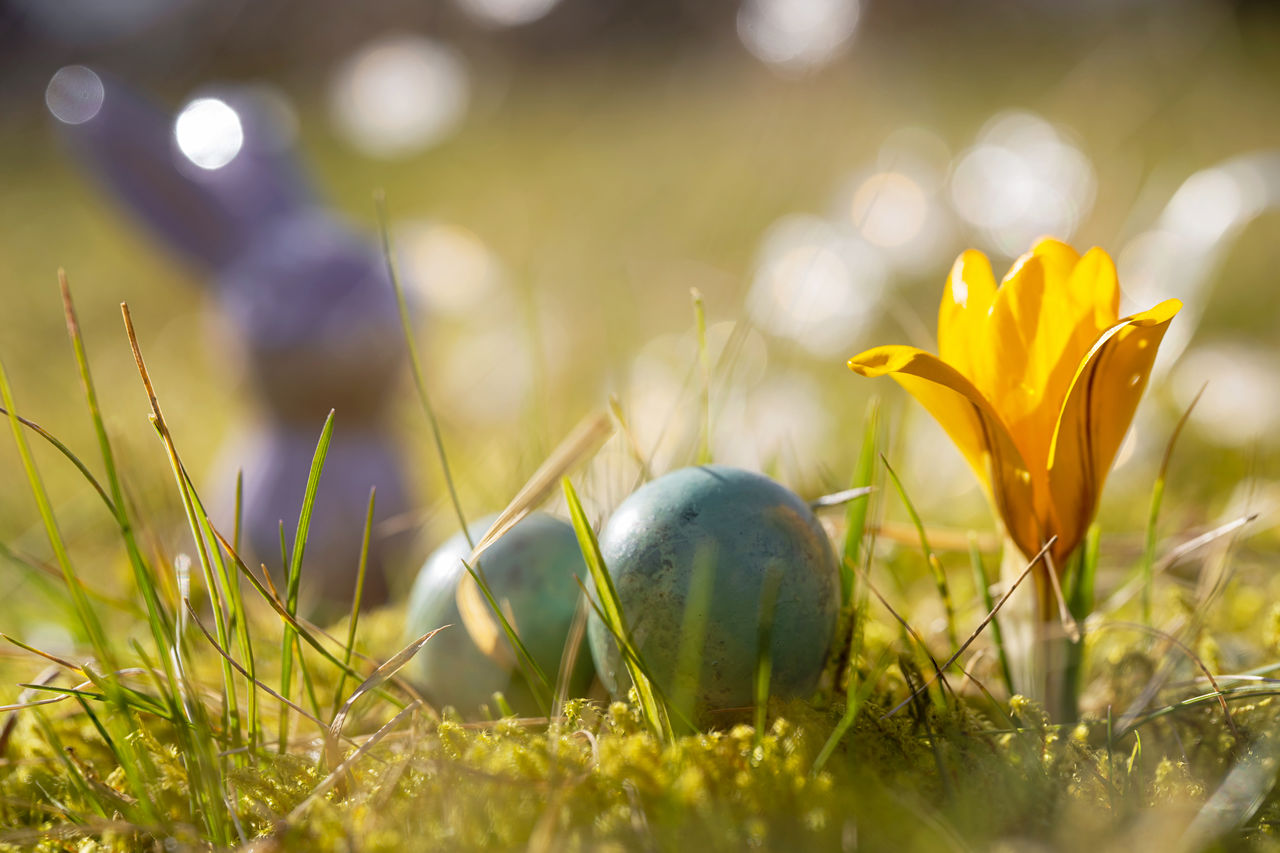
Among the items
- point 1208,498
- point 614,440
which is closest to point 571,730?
point 614,440

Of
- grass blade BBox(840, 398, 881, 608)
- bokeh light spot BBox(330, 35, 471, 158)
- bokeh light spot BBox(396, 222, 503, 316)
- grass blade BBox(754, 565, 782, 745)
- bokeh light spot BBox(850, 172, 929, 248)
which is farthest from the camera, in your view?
bokeh light spot BBox(330, 35, 471, 158)

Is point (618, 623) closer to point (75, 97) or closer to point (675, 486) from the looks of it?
point (675, 486)

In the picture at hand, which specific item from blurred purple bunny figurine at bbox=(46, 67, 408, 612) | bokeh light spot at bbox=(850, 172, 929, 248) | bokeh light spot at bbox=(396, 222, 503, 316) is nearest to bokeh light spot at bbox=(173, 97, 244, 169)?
blurred purple bunny figurine at bbox=(46, 67, 408, 612)

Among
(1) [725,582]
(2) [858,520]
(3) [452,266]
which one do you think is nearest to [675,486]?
(1) [725,582]

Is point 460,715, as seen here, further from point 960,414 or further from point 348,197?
point 348,197

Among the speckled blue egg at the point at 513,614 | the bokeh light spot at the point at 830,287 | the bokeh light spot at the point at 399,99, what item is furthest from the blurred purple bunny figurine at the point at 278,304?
the bokeh light spot at the point at 399,99

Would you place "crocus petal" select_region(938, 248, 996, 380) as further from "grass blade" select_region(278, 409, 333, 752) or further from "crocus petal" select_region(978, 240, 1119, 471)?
"grass blade" select_region(278, 409, 333, 752)

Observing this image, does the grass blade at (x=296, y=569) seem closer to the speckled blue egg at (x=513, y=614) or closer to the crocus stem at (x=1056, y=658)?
the speckled blue egg at (x=513, y=614)
